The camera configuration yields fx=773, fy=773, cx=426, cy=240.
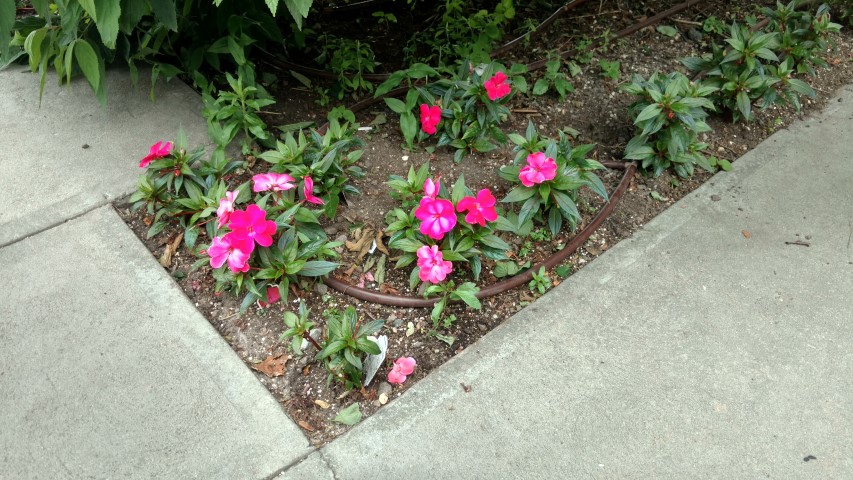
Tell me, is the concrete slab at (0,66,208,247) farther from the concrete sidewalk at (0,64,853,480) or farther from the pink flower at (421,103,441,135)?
the pink flower at (421,103,441,135)

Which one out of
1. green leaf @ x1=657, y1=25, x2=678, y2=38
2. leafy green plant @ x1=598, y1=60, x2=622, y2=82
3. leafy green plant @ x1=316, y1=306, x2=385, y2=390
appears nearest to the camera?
leafy green plant @ x1=316, y1=306, x2=385, y2=390

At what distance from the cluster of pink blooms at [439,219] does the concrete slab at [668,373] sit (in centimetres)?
26

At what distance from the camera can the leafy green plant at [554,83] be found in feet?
11.0

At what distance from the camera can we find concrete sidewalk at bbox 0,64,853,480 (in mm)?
2078

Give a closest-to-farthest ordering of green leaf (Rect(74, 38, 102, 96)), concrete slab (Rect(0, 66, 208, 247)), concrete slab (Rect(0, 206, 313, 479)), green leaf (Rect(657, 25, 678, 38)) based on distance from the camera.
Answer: concrete slab (Rect(0, 206, 313, 479)), green leaf (Rect(74, 38, 102, 96)), concrete slab (Rect(0, 66, 208, 247)), green leaf (Rect(657, 25, 678, 38))

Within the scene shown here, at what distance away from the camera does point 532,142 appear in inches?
110

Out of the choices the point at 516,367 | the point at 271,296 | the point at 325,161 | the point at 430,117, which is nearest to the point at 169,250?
the point at 271,296

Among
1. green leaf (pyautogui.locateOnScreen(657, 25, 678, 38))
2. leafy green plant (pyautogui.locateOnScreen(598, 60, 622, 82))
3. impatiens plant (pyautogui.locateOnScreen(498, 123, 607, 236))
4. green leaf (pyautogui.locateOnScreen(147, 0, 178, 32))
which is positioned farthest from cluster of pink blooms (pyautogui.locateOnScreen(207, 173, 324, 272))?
green leaf (pyautogui.locateOnScreen(657, 25, 678, 38))

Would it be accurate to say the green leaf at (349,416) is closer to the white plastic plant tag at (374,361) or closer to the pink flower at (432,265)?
the white plastic plant tag at (374,361)

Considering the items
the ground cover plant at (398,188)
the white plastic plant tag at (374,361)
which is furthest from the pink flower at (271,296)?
the white plastic plant tag at (374,361)

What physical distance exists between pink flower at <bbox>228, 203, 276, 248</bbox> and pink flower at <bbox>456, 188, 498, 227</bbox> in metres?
0.60

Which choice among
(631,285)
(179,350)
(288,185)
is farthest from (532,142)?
(179,350)

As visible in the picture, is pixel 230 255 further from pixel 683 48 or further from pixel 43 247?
pixel 683 48

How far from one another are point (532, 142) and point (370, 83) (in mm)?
932
